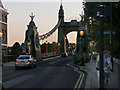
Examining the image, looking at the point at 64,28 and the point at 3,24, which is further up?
the point at 64,28

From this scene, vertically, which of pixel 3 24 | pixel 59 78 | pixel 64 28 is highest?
pixel 64 28

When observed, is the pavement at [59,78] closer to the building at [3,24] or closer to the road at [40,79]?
the road at [40,79]

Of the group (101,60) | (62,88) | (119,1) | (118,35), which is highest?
(119,1)

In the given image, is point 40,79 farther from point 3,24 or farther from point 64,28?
point 64,28

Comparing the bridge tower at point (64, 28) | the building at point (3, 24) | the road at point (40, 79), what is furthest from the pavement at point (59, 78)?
the bridge tower at point (64, 28)

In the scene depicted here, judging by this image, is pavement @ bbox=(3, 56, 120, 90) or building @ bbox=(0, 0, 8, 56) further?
building @ bbox=(0, 0, 8, 56)

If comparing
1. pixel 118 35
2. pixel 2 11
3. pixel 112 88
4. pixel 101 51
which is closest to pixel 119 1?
pixel 118 35

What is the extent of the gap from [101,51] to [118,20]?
14.9 meters

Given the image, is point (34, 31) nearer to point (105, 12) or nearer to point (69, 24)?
point (105, 12)

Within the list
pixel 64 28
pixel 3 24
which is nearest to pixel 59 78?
pixel 3 24

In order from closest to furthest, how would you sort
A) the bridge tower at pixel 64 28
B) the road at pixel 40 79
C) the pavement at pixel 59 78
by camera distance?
the pavement at pixel 59 78 → the road at pixel 40 79 → the bridge tower at pixel 64 28

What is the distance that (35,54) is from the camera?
45.4m

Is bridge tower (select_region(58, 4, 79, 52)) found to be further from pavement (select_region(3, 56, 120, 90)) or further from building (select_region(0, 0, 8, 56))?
pavement (select_region(3, 56, 120, 90))

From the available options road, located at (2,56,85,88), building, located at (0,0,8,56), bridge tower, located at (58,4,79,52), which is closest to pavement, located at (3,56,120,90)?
road, located at (2,56,85,88)
